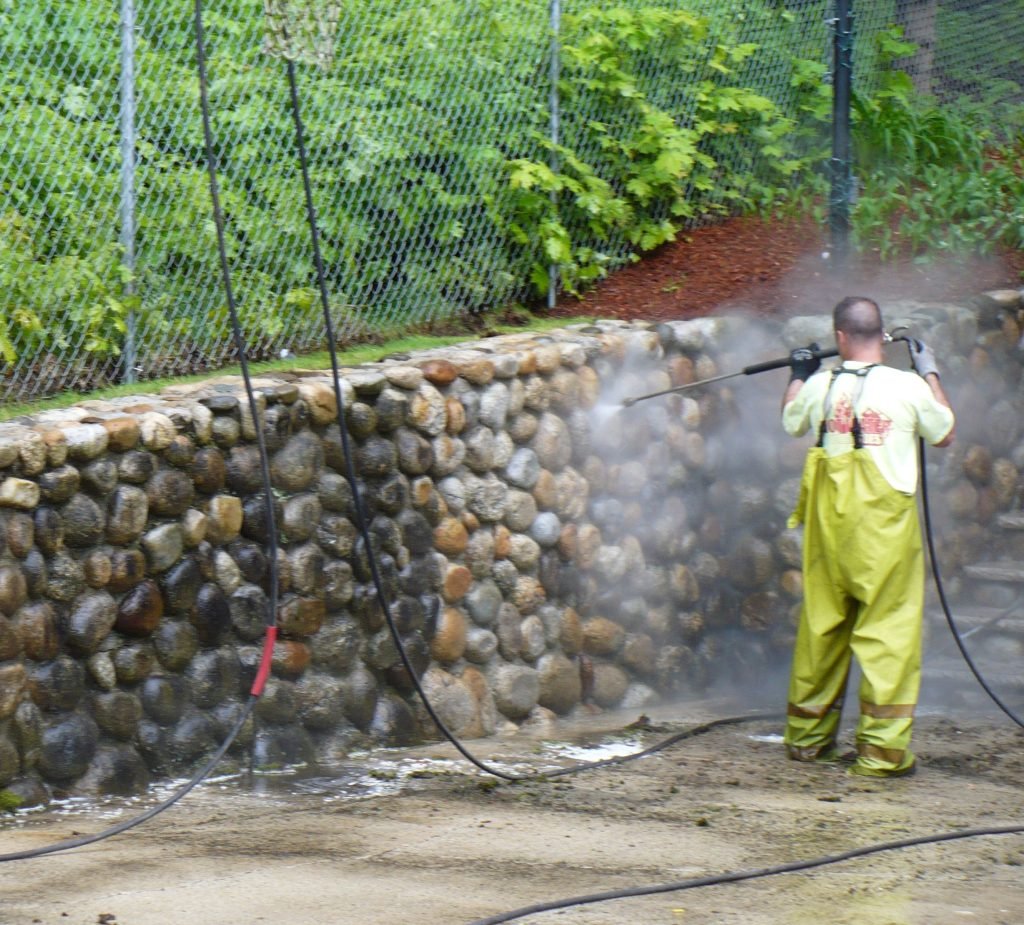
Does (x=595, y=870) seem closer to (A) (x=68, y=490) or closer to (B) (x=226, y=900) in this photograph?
(B) (x=226, y=900)

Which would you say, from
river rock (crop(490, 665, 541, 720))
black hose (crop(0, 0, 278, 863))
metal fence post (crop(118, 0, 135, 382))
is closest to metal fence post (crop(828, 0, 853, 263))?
river rock (crop(490, 665, 541, 720))

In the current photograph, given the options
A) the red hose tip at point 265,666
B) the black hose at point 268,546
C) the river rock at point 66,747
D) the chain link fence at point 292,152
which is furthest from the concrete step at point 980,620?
the river rock at point 66,747

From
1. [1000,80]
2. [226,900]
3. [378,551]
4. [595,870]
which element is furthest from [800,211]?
[226,900]

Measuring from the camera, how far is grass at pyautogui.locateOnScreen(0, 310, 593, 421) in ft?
19.9

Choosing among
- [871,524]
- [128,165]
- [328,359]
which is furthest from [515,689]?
[128,165]

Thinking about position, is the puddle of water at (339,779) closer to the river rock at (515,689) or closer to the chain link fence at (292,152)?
the river rock at (515,689)

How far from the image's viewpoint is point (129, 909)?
400 centimetres

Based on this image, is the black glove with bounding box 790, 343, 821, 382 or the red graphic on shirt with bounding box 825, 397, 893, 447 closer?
the red graphic on shirt with bounding box 825, 397, 893, 447

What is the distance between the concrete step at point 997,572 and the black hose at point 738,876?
325cm

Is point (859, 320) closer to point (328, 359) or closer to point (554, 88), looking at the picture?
point (328, 359)

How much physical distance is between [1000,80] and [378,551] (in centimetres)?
634

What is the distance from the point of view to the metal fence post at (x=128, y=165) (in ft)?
20.9

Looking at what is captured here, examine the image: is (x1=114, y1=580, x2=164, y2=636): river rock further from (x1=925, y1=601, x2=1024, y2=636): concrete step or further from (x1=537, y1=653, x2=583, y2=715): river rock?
(x1=925, y1=601, x2=1024, y2=636): concrete step

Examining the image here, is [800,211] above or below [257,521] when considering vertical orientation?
above
